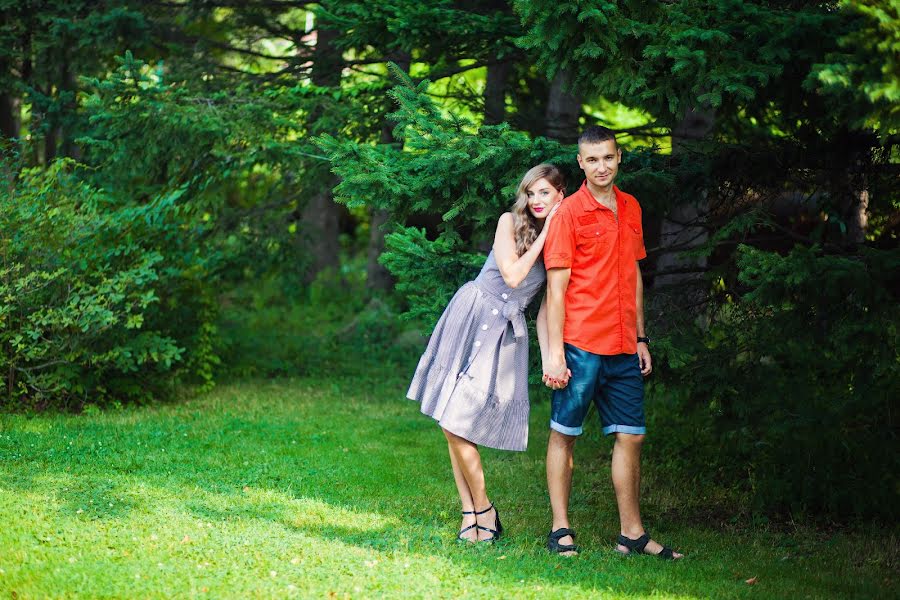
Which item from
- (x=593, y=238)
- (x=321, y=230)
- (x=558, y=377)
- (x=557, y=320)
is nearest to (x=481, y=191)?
(x=593, y=238)

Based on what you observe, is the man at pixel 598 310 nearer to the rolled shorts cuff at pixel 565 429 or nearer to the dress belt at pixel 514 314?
the rolled shorts cuff at pixel 565 429

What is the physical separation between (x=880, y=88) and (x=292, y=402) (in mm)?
6713

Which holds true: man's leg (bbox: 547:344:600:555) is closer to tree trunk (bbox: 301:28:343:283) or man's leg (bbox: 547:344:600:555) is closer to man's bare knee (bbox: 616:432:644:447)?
man's bare knee (bbox: 616:432:644:447)

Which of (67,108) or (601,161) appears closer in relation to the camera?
(601,161)

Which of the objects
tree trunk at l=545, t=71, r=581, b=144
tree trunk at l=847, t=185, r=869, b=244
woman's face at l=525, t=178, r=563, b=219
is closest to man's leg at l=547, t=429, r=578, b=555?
woman's face at l=525, t=178, r=563, b=219

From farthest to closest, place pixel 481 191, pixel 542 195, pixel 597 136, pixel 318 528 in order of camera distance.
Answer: pixel 481 191, pixel 318 528, pixel 542 195, pixel 597 136

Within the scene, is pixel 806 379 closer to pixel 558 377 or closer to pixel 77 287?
pixel 558 377

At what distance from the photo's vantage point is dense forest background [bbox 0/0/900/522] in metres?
4.45

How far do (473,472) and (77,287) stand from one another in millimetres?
4581

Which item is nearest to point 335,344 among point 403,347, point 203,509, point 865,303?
point 403,347

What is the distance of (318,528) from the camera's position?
16.9ft

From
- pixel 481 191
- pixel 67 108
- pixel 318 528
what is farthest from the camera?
pixel 67 108

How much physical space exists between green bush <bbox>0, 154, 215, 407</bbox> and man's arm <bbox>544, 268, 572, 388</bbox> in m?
4.38

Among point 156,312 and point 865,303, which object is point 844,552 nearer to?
point 865,303
